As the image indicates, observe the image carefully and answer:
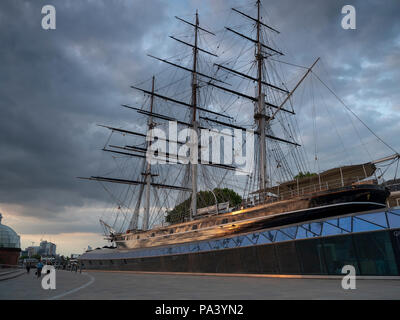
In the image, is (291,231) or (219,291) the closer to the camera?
(219,291)

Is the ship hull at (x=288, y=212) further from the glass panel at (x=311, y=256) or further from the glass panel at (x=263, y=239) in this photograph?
the glass panel at (x=311, y=256)

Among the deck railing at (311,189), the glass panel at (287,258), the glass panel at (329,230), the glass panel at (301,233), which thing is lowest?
the glass panel at (287,258)

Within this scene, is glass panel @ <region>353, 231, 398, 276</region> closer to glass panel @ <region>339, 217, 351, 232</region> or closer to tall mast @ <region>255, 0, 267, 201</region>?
glass panel @ <region>339, 217, 351, 232</region>

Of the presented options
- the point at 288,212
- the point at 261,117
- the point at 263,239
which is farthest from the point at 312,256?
the point at 261,117

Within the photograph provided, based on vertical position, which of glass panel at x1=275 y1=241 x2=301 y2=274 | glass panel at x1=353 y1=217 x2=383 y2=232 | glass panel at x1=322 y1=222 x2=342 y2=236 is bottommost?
glass panel at x1=275 y1=241 x2=301 y2=274

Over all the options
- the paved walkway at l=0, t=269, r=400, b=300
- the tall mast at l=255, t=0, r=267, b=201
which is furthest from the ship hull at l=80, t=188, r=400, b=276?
the tall mast at l=255, t=0, r=267, b=201

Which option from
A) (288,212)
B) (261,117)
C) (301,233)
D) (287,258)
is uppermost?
(261,117)

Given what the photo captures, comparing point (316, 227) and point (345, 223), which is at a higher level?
point (345, 223)

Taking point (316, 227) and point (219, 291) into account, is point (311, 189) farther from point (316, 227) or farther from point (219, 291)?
point (219, 291)

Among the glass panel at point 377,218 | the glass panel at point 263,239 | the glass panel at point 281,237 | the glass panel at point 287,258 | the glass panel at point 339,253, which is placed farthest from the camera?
the glass panel at point 263,239

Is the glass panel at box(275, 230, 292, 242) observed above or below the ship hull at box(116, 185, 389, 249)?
below

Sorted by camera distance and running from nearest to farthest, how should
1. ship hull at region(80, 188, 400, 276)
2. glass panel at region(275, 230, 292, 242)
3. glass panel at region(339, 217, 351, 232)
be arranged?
1. ship hull at region(80, 188, 400, 276)
2. glass panel at region(339, 217, 351, 232)
3. glass panel at region(275, 230, 292, 242)

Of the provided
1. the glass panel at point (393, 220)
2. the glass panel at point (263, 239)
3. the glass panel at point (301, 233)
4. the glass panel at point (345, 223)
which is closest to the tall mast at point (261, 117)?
the glass panel at point (263, 239)

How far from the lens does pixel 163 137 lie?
4766 centimetres
